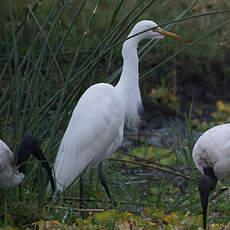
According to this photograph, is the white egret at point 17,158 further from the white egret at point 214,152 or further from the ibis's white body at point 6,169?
the white egret at point 214,152

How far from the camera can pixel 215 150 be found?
3.04m

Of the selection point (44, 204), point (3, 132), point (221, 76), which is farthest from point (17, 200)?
point (221, 76)

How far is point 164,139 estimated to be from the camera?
5191mm

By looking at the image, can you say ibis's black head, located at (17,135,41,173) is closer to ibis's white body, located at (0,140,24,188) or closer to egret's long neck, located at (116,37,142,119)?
ibis's white body, located at (0,140,24,188)

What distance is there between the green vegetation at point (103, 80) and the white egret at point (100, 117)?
0.07 m

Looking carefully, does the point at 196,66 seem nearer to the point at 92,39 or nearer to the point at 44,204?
the point at 92,39

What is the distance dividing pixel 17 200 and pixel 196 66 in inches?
151

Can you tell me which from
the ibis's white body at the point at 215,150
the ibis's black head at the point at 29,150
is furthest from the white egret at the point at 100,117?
the ibis's white body at the point at 215,150

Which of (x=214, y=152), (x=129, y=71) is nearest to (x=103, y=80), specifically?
(x=129, y=71)

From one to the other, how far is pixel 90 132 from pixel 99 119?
0.30ft

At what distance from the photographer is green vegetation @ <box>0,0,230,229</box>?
244 centimetres

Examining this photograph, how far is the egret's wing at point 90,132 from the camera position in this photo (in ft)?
10.1

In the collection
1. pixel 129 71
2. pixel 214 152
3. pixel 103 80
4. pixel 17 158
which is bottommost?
pixel 214 152

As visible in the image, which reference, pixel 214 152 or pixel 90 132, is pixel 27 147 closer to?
pixel 90 132
